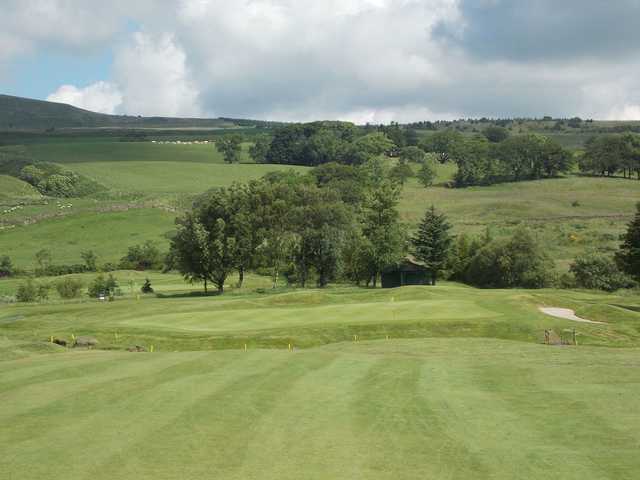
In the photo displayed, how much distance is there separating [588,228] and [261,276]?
48.4 meters

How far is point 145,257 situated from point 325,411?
87072 millimetres

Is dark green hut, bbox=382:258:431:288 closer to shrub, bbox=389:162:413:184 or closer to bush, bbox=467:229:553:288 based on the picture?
bush, bbox=467:229:553:288

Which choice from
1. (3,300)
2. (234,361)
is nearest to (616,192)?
(3,300)

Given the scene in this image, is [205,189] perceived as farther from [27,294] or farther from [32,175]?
[27,294]

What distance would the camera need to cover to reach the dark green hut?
8025cm

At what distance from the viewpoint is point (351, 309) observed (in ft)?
138

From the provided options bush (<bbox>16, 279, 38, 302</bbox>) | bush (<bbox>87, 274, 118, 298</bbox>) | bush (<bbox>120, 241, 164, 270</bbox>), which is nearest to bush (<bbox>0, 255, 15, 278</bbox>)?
bush (<bbox>120, 241, 164, 270</bbox>)

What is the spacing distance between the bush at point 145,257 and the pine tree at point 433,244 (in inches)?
1500

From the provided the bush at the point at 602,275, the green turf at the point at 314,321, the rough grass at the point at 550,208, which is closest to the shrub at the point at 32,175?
the rough grass at the point at 550,208

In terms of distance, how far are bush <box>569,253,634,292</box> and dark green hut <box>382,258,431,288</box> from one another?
1638 centimetres

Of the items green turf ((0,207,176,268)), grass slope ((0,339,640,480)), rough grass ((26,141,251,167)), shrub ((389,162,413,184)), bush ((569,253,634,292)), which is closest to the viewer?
grass slope ((0,339,640,480))

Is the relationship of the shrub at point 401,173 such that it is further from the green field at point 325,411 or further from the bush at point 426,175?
the green field at point 325,411

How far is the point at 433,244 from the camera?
79562 millimetres

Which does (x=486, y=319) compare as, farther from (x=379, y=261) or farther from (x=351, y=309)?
(x=379, y=261)
